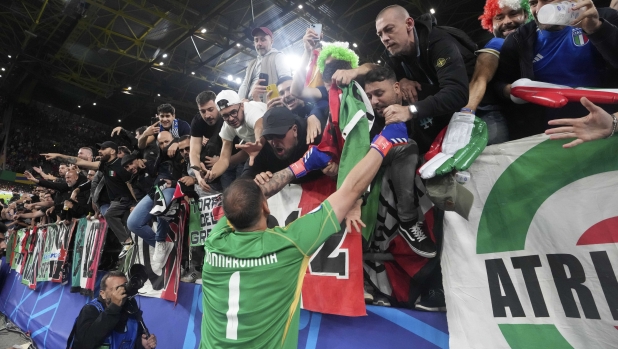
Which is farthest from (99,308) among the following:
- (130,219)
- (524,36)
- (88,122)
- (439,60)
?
(88,122)

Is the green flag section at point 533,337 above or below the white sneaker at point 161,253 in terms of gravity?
below

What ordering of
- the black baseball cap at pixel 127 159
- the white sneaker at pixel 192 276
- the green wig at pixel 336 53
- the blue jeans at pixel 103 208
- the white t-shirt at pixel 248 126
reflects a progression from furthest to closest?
1. the blue jeans at pixel 103 208
2. the black baseball cap at pixel 127 159
3. the white sneaker at pixel 192 276
4. the white t-shirt at pixel 248 126
5. the green wig at pixel 336 53

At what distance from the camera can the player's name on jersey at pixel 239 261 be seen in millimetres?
1741

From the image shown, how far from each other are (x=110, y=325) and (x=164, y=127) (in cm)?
276

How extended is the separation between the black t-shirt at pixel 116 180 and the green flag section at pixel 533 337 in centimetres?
501

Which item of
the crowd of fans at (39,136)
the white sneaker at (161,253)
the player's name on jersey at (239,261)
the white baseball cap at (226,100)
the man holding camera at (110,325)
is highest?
the crowd of fans at (39,136)

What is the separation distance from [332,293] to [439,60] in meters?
1.55

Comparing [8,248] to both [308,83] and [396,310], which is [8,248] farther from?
[396,310]

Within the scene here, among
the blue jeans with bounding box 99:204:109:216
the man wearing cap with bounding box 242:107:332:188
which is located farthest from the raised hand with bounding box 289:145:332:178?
the blue jeans with bounding box 99:204:109:216

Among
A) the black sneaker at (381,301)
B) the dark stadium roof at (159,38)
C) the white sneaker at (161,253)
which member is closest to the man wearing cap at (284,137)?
the black sneaker at (381,301)

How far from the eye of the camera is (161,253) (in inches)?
154

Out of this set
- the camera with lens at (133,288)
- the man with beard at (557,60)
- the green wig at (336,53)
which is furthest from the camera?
the camera with lens at (133,288)

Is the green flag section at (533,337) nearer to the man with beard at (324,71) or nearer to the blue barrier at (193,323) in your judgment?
the blue barrier at (193,323)

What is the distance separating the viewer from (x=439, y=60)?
2.07m
